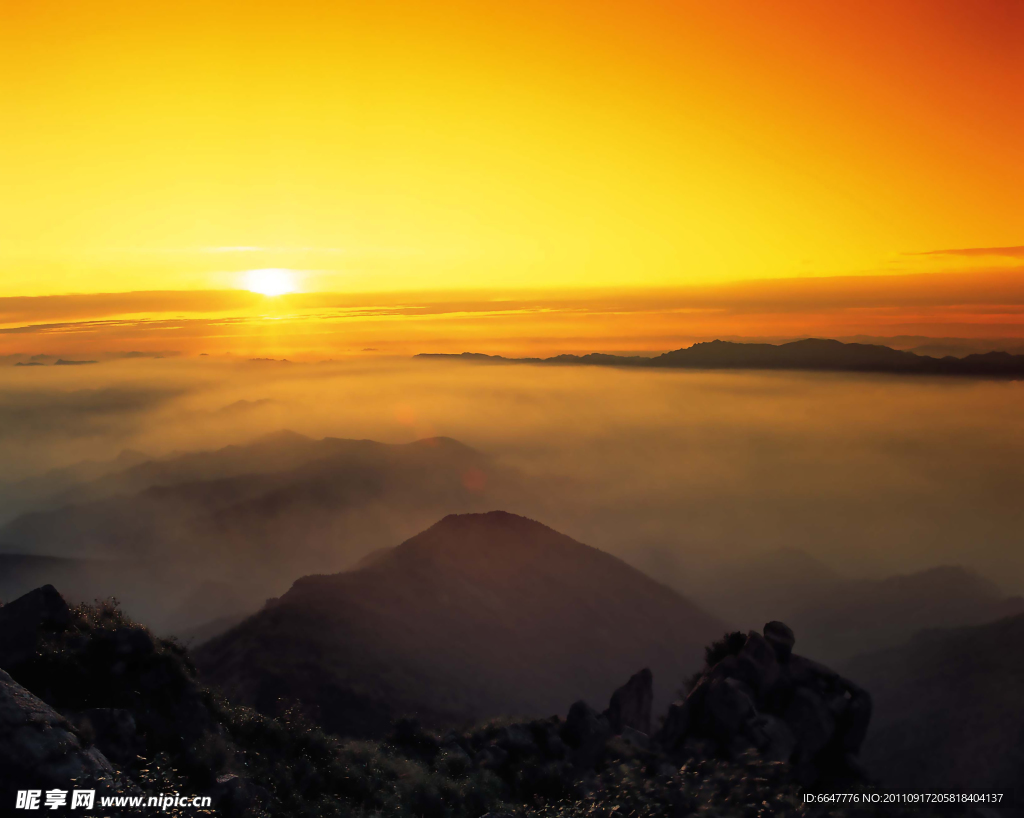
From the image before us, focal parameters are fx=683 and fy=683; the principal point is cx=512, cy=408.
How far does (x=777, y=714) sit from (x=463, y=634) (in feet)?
213

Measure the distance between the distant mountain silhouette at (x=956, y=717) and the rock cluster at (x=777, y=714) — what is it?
23.2ft

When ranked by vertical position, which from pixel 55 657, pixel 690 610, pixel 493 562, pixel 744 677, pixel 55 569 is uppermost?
pixel 55 657

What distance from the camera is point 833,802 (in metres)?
23.9

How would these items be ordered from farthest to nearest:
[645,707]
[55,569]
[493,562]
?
1. [55,569]
2. [493,562]
3. [645,707]

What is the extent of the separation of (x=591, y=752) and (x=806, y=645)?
123m

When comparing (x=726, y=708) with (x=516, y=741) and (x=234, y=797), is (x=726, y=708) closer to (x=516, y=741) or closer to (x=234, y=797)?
(x=516, y=741)

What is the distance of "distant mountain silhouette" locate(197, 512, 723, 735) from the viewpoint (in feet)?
227

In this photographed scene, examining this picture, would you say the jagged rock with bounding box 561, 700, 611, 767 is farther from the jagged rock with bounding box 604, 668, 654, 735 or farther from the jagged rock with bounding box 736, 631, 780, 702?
the jagged rock with bounding box 736, 631, 780, 702

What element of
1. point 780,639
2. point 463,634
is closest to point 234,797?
point 780,639

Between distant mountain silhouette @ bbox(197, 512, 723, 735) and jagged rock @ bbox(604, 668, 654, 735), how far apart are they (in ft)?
75.7

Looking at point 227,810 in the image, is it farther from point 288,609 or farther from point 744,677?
point 288,609

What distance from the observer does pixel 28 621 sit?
22.3 m

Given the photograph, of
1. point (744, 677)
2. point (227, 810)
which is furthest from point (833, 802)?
point (227, 810)

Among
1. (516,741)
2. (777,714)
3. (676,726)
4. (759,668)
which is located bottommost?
(676,726)
